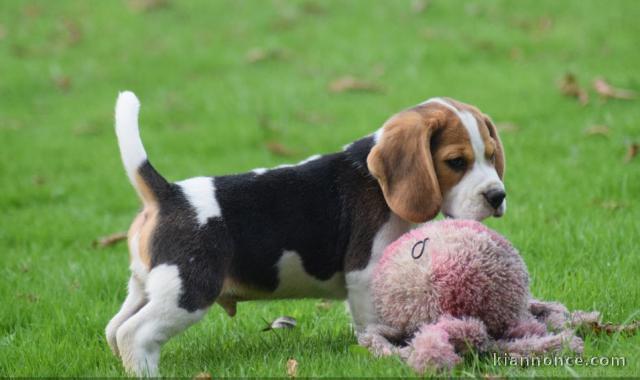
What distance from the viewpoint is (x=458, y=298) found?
4.07 meters

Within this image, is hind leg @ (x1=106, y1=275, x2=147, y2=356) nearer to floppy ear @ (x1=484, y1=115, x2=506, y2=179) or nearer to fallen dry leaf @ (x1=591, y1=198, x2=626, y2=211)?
floppy ear @ (x1=484, y1=115, x2=506, y2=179)

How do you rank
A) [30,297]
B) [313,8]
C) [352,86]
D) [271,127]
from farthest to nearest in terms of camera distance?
[313,8] → [352,86] → [271,127] → [30,297]

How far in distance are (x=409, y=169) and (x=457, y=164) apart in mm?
272

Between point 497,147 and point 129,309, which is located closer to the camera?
point 129,309

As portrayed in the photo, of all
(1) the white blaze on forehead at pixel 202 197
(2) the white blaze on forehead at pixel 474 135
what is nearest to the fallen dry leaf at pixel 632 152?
(2) the white blaze on forehead at pixel 474 135

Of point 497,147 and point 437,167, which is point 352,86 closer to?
point 497,147

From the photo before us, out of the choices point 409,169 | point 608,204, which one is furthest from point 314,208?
point 608,204

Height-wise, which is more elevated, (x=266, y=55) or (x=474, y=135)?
(x=474, y=135)

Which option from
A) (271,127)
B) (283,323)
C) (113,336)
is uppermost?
(113,336)

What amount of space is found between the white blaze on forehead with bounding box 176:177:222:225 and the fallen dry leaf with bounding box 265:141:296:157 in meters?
5.52

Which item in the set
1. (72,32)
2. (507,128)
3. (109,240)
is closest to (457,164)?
(109,240)

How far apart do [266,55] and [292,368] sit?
1010 centimetres

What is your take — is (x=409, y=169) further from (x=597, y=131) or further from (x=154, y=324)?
(x=597, y=131)

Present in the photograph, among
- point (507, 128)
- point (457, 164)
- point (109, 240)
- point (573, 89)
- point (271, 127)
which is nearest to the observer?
point (457, 164)
